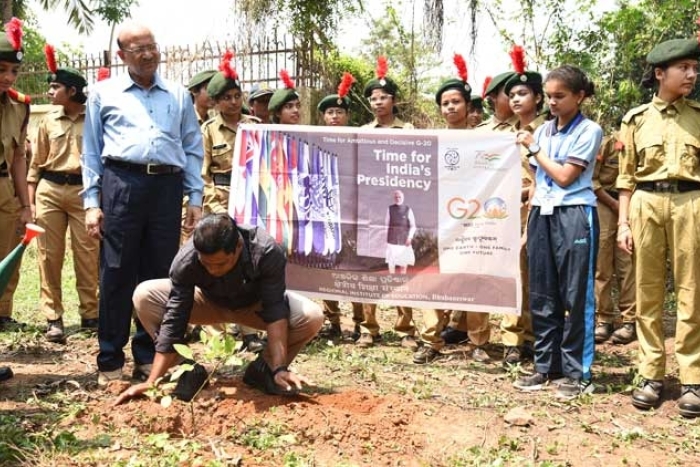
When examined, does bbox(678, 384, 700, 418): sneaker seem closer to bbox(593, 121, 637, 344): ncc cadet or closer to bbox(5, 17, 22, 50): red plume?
bbox(593, 121, 637, 344): ncc cadet

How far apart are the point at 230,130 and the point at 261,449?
3262 millimetres

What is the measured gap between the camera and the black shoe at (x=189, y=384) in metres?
4.16

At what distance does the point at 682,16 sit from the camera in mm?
7996

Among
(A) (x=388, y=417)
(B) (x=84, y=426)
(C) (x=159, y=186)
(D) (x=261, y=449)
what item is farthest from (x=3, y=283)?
(A) (x=388, y=417)

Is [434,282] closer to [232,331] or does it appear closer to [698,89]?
[232,331]

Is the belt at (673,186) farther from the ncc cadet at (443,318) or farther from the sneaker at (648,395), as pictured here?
the ncc cadet at (443,318)

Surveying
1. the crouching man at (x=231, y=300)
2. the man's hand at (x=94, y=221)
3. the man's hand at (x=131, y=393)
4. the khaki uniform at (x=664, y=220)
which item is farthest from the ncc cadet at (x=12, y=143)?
the khaki uniform at (x=664, y=220)

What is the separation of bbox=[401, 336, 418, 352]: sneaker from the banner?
55cm

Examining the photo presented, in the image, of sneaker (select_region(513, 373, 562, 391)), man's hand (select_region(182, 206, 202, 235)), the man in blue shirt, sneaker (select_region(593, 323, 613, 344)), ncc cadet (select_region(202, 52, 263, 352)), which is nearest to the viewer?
the man in blue shirt

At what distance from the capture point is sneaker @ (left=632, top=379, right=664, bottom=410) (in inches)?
173

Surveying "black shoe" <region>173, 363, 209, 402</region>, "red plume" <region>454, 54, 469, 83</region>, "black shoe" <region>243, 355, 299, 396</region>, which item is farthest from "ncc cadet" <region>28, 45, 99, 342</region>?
"red plume" <region>454, 54, 469, 83</region>

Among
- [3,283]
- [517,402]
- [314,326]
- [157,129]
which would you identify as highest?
[157,129]

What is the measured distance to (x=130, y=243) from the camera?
463 cm

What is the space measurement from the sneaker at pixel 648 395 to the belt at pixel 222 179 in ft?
11.4
